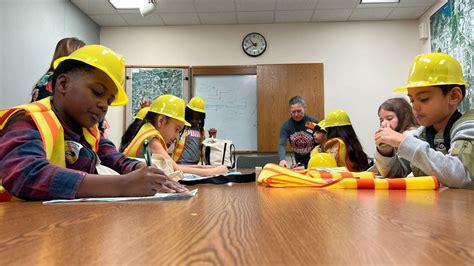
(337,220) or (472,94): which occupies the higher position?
(472,94)

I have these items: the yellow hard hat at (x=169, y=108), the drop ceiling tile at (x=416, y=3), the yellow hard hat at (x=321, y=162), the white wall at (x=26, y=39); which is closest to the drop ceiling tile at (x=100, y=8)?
the white wall at (x=26, y=39)

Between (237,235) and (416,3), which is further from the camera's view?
(416,3)

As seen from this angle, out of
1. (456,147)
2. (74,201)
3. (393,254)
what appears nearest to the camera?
(393,254)

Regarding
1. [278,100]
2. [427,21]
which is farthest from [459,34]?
[278,100]

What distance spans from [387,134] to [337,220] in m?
0.93

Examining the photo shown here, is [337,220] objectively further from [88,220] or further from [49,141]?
[49,141]

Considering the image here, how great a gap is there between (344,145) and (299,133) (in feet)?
4.84

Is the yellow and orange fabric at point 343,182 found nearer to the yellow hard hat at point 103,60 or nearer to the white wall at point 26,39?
the yellow hard hat at point 103,60

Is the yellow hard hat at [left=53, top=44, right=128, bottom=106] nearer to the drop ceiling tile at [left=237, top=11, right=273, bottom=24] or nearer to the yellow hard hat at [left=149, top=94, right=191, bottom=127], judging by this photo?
the yellow hard hat at [left=149, top=94, right=191, bottom=127]

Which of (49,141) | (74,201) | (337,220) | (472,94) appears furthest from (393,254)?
(472,94)

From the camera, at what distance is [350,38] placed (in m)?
5.07

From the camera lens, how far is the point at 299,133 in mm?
3996

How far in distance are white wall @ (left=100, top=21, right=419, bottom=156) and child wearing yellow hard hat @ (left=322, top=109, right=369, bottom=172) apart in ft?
7.65

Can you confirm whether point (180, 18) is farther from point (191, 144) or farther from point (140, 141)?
point (140, 141)
